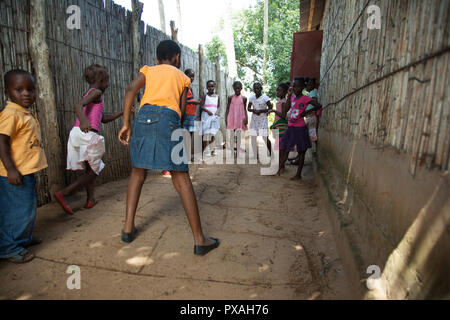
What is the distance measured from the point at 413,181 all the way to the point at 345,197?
4.91ft

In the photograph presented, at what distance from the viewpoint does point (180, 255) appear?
2273 mm

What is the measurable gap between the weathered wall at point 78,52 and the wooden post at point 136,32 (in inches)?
2.6

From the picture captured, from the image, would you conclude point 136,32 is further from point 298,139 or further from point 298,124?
point 298,139

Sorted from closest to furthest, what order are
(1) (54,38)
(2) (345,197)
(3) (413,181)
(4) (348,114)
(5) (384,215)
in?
(3) (413,181) → (5) (384,215) → (2) (345,197) → (4) (348,114) → (1) (54,38)

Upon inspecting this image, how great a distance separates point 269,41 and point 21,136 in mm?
19423

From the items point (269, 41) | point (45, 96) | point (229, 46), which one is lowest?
point (45, 96)

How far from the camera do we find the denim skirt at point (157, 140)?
2.21m

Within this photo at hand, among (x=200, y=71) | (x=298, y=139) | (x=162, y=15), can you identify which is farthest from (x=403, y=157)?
(x=162, y=15)

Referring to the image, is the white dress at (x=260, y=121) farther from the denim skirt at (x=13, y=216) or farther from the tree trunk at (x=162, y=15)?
the tree trunk at (x=162, y=15)

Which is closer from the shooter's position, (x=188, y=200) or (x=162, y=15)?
(x=188, y=200)

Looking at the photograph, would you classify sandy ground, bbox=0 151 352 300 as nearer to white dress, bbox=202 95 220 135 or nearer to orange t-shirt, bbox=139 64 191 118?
orange t-shirt, bbox=139 64 191 118

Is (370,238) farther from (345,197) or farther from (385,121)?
(345,197)

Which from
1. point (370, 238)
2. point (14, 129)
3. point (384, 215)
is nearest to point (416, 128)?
point (384, 215)

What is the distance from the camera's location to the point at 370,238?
182 cm
